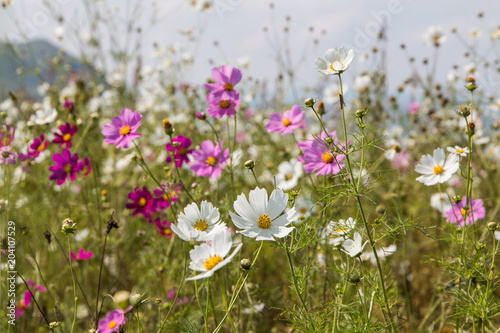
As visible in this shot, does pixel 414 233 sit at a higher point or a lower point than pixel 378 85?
lower

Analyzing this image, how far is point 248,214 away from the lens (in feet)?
2.72

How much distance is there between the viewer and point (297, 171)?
1516 millimetres

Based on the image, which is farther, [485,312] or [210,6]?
[210,6]

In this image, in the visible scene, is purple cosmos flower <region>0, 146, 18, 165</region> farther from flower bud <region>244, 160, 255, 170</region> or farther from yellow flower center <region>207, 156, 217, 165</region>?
flower bud <region>244, 160, 255, 170</region>

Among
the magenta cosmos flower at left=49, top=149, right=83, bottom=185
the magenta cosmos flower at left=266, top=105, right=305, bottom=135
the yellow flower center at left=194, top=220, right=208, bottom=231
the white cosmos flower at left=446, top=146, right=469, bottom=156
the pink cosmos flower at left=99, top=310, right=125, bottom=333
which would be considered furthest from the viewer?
the magenta cosmos flower at left=49, top=149, right=83, bottom=185

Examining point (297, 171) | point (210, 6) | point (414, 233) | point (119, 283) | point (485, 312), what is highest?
point (210, 6)

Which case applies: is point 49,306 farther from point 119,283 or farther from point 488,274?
point 488,274

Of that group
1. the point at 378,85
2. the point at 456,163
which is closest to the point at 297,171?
the point at 456,163

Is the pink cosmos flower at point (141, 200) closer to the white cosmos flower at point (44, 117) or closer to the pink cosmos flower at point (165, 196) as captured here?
the pink cosmos flower at point (165, 196)

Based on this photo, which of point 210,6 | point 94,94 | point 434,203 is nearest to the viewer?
point 434,203

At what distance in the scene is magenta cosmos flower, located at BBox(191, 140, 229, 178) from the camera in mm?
1312

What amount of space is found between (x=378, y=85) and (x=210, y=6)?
64.3 inches

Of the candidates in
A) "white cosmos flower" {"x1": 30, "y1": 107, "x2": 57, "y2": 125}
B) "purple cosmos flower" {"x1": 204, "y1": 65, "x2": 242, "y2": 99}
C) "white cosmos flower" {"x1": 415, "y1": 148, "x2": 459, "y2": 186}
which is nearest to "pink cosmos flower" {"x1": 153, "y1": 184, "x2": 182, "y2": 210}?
"purple cosmos flower" {"x1": 204, "y1": 65, "x2": 242, "y2": 99}

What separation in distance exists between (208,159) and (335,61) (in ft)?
1.88
